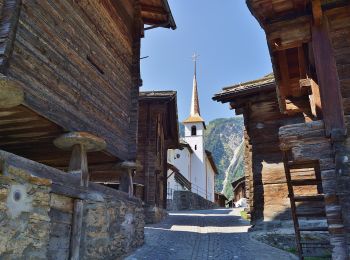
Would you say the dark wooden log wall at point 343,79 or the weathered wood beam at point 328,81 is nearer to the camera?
the dark wooden log wall at point 343,79

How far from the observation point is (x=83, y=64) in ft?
22.2

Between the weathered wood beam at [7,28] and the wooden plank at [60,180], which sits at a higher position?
the weathered wood beam at [7,28]

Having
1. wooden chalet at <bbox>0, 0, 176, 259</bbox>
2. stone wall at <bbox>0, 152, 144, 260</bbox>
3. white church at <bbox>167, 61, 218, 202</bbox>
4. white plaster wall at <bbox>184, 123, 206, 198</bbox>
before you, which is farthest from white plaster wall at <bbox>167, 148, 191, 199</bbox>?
stone wall at <bbox>0, 152, 144, 260</bbox>

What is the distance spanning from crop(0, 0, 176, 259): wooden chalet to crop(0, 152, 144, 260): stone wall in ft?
0.30

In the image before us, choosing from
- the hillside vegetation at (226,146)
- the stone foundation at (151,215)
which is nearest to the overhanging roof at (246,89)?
the stone foundation at (151,215)

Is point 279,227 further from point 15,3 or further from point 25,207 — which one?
point 15,3

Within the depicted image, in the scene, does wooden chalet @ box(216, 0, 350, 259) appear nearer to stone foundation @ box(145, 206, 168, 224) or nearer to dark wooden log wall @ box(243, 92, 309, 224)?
dark wooden log wall @ box(243, 92, 309, 224)

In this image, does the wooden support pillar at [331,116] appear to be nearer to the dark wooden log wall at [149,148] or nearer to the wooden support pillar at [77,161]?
the wooden support pillar at [77,161]

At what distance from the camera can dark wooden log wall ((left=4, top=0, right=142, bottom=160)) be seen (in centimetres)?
523

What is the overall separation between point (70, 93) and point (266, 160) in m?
6.28

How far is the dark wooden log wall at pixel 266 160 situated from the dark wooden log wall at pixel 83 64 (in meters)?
3.84

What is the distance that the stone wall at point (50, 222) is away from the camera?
4.20 m

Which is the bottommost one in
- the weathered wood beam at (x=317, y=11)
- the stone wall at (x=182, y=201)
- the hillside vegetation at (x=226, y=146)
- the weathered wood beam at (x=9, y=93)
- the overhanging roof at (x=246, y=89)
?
the weathered wood beam at (x=9, y=93)

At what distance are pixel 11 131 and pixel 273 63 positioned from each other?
191 inches
